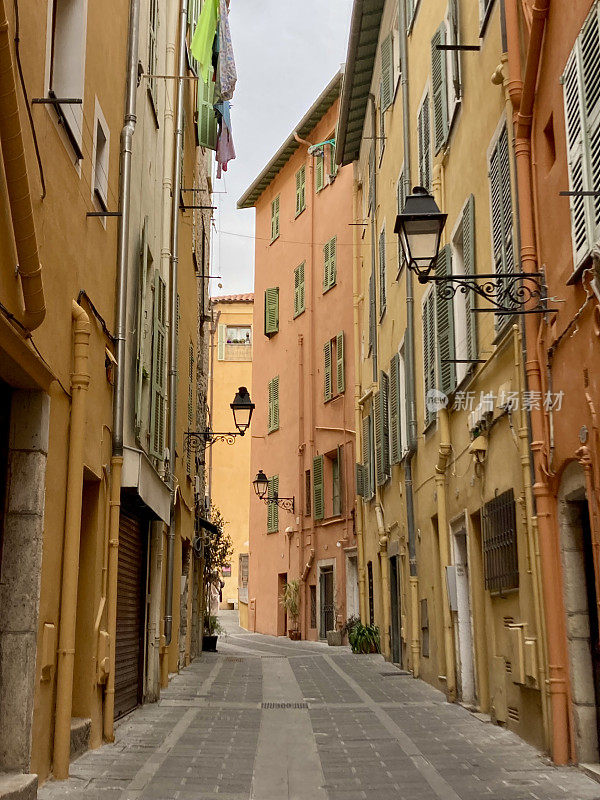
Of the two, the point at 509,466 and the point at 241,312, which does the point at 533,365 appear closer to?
the point at 509,466

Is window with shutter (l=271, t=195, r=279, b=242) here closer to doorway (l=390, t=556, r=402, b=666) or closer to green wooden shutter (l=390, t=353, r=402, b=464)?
green wooden shutter (l=390, t=353, r=402, b=464)

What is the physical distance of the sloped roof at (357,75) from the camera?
61.3 feet

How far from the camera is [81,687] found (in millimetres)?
7750

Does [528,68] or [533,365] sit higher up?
[528,68]

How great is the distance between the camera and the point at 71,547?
6.84 meters

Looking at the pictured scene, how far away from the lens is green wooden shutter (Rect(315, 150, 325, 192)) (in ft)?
91.9

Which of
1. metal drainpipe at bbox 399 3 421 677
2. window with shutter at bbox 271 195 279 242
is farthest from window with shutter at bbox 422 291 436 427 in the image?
window with shutter at bbox 271 195 279 242

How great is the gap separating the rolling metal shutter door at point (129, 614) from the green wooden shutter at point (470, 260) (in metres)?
3.90

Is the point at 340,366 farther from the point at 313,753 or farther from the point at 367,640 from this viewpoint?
the point at 313,753

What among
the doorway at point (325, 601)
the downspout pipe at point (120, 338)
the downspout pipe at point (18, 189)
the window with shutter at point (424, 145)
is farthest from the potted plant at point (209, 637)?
the downspout pipe at point (18, 189)

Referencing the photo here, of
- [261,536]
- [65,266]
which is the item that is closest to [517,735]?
[65,266]

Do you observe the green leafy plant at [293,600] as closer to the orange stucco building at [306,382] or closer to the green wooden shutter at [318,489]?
the orange stucco building at [306,382]

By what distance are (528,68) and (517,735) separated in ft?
17.9

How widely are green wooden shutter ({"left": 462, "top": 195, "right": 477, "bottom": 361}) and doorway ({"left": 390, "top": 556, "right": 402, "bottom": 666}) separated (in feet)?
23.1
